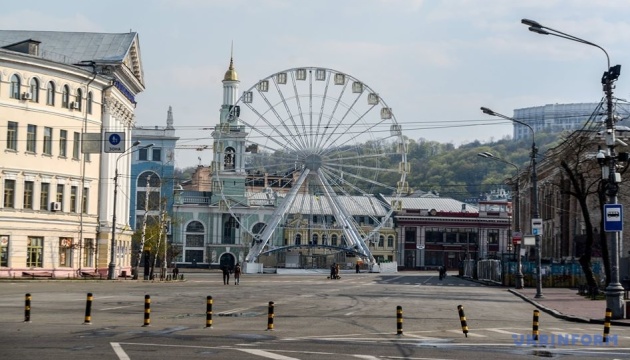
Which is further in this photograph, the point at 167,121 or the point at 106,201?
the point at 167,121

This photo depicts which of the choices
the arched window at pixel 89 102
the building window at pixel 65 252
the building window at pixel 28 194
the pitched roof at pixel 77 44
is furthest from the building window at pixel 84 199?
the pitched roof at pixel 77 44

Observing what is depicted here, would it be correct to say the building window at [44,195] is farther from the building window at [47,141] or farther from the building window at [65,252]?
the building window at [65,252]

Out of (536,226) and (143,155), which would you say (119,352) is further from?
(143,155)

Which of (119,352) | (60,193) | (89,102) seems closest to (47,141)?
(60,193)

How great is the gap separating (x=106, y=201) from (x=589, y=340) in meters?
62.3

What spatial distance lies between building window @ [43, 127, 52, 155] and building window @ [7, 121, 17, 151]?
9.21 ft

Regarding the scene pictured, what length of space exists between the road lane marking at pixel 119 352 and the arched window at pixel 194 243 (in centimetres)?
12727

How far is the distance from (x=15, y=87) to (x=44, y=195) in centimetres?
823

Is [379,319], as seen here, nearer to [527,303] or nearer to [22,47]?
[527,303]

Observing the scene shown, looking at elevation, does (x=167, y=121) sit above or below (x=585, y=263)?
above

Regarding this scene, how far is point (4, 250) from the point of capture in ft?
234

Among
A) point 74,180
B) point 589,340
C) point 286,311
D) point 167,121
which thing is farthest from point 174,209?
point 589,340

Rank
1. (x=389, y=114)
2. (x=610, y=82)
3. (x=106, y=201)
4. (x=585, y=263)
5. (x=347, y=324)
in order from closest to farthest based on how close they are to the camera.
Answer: (x=347, y=324) → (x=610, y=82) → (x=585, y=263) → (x=106, y=201) → (x=389, y=114)

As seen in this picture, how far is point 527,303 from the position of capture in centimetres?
5112
